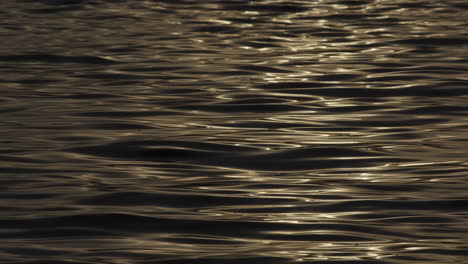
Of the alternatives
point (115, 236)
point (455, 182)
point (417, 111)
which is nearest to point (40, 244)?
point (115, 236)

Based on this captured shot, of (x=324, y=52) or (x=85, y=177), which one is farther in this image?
(x=324, y=52)

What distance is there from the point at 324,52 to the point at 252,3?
552 cm

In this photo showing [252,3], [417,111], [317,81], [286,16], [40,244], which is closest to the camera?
[40,244]

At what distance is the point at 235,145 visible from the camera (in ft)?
26.2

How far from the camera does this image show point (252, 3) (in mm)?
18469

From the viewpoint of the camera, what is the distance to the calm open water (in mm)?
5617

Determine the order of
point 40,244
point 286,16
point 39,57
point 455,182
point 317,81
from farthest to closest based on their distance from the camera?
1. point 286,16
2. point 39,57
3. point 317,81
4. point 455,182
5. point 40,244

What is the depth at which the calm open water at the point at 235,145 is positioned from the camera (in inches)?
221

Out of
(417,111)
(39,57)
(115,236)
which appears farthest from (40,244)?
(39,57)

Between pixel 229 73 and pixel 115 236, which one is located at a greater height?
pixel 115 236

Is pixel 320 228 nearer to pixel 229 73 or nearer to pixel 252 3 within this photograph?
pixel 229 73

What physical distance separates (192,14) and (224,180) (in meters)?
10.5

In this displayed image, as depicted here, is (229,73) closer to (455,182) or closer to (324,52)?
(324,52)

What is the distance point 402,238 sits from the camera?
18.4 ft
